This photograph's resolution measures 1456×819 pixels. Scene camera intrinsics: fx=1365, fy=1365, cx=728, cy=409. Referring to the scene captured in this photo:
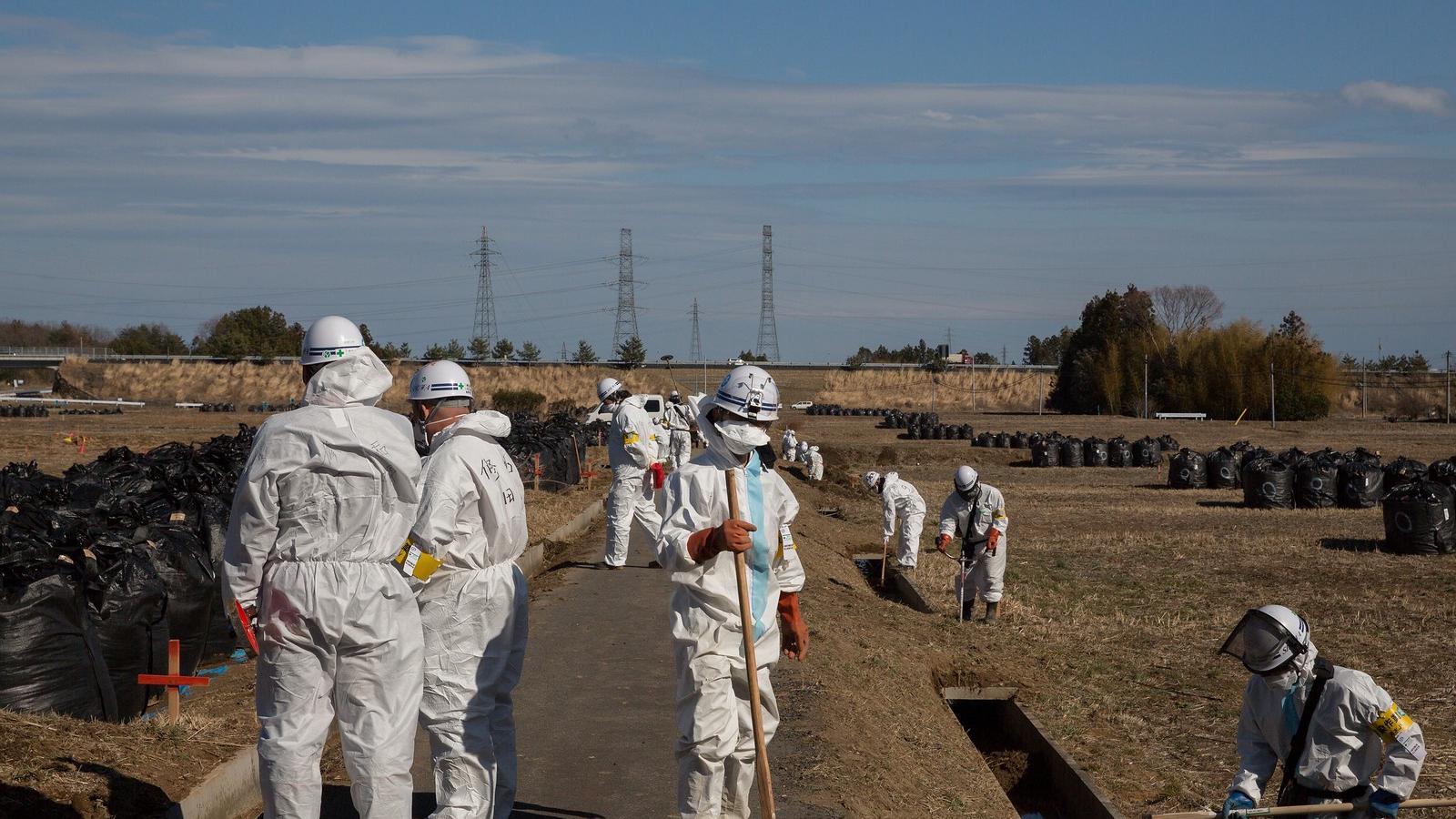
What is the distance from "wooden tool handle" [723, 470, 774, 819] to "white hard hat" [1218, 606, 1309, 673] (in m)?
2.25

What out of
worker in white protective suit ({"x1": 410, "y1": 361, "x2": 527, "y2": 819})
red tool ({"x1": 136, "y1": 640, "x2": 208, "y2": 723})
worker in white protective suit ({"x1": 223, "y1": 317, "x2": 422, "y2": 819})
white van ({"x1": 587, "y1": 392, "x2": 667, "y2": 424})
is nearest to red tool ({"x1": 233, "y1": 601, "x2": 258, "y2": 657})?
worker in white protective suit ({"x1": 223, "y1": 317, "x2": 422, "y2": 819})

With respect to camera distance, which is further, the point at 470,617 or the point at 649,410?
the point at 649,410

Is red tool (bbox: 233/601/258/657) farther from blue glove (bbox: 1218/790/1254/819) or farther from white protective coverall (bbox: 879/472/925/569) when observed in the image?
white protective coverall (bbox: 879/472/925/569)

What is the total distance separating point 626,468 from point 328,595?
10022 millimetres

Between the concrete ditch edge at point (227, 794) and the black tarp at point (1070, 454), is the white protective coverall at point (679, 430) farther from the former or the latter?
the black tarp at point (1070, 454)

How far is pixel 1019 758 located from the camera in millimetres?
11422

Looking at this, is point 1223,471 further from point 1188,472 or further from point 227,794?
point 227,794

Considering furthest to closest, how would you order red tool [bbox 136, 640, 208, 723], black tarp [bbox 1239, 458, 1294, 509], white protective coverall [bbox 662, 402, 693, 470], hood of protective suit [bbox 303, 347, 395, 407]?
black tarp [bbox 1239, 458, 1294, 509] < white protective coverall [bbox 662, 402, 693, 470] < red tool [bbox 136, 640, 208, 723] < hood of protective suit [bbox 303, 347, 395, 407]

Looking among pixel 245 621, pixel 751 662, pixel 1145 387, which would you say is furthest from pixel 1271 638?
pixel 1145 387

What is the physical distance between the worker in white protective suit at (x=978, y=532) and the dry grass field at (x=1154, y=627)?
483 millimetres

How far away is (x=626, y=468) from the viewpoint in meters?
15.0

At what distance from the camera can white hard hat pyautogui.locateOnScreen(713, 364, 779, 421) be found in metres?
6.15

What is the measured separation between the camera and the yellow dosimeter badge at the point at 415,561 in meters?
5.82

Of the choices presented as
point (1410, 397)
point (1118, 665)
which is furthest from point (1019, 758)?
point (1410, 397)
